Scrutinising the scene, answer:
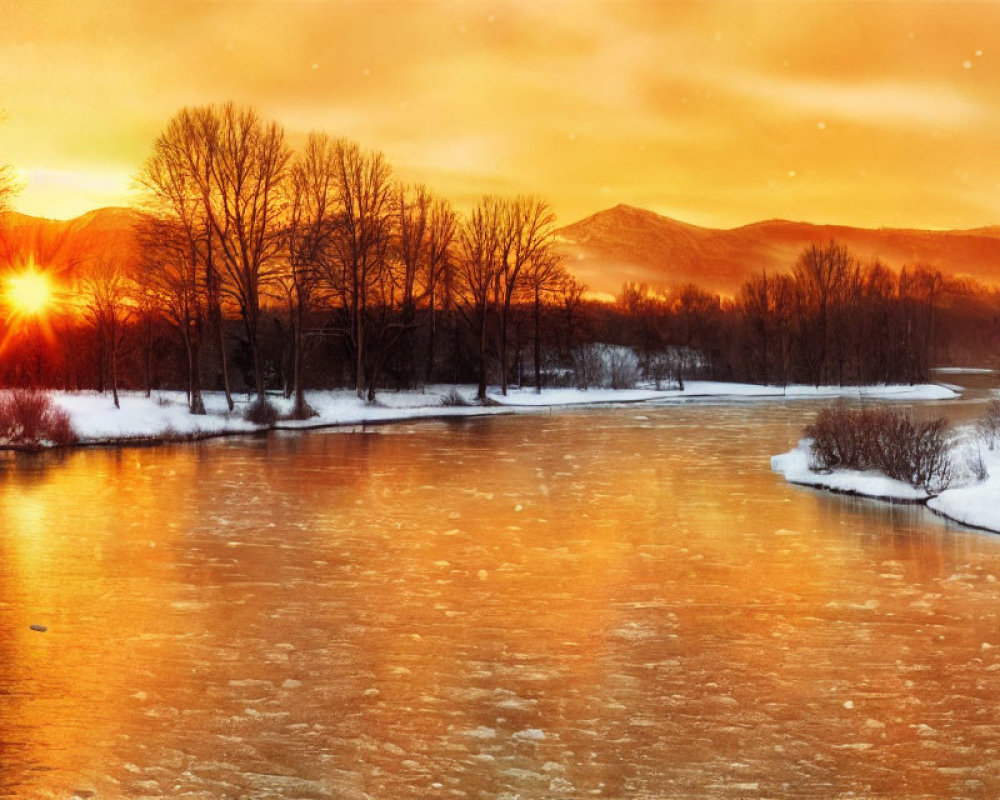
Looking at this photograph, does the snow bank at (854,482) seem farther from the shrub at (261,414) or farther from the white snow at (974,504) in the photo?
the shrub at (261,414)

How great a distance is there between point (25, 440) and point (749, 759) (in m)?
31.5

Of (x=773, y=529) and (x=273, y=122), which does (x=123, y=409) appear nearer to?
(x=273, y=122)

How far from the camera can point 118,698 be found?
826 cm

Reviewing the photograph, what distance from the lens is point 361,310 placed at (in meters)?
55.7

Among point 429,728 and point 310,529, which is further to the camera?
point 310,529

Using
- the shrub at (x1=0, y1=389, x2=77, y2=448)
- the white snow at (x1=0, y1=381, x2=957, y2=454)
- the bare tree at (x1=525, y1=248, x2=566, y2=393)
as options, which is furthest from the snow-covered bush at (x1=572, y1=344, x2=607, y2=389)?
the shrub at (x1=0, y1=389, x2=77, y2=448)

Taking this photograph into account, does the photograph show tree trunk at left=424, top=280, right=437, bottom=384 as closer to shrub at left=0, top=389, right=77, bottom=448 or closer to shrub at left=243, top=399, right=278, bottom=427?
shrub at left=243, top=399, right=278, bottom=427

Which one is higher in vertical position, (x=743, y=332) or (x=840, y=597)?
(x=743, y=332)

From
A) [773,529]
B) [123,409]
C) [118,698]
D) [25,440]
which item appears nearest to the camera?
[118,698]

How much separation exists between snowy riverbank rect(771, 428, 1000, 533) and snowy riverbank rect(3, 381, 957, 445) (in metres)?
22.9

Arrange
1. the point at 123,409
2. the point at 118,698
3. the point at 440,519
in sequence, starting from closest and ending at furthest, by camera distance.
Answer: the point at 118,698
the point at 440,519
the point at 123,409

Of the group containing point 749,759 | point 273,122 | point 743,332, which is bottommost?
point 749,759

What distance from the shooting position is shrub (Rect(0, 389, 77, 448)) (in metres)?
33.3

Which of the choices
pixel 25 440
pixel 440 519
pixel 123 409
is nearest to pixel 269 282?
pixel 123 409
